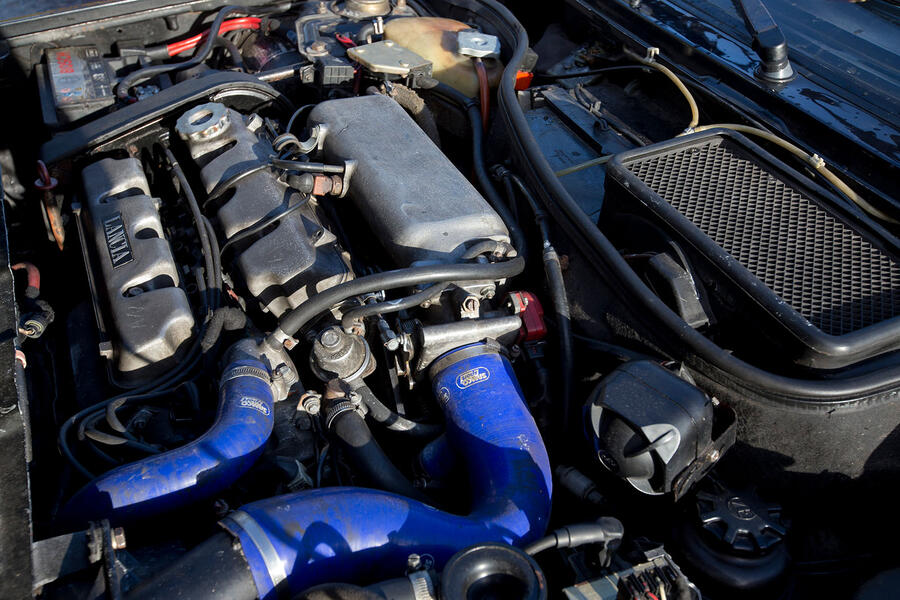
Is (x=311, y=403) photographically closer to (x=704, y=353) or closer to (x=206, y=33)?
(x=704, y=353)

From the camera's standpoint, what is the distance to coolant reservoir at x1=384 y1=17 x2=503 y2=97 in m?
2.67

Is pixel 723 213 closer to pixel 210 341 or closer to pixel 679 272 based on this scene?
pixel 679 272

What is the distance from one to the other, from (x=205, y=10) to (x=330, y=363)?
194cm

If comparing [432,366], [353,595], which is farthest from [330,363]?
[353,595]

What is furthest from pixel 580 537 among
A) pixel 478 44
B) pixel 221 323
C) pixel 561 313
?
pixel 478 44

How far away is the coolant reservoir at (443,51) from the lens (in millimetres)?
2666

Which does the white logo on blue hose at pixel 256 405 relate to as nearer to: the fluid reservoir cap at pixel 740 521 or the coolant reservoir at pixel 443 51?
the fluid reservoir cap at pixel 740 521

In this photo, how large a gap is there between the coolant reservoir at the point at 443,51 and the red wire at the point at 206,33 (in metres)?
0.62

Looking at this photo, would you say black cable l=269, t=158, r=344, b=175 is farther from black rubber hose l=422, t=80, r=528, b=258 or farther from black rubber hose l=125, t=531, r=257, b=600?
black rubber hose l=125, t=531, r=257, b=600

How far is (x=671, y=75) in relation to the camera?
7.81ft

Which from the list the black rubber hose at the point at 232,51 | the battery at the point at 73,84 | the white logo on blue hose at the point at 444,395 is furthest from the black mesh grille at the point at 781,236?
the battery at the point at 73,84

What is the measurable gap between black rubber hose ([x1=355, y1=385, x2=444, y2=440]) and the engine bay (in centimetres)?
1

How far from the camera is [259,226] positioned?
2027 mm

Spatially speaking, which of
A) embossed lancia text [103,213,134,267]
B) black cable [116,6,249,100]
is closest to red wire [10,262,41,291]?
embossed lancia text [103,213,134,267]
